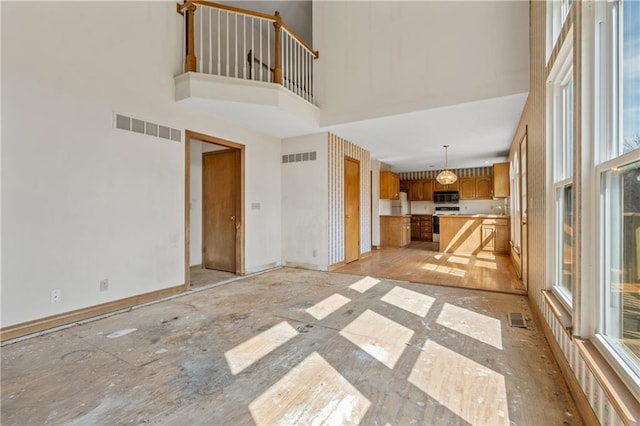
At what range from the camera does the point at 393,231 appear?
28.2ft

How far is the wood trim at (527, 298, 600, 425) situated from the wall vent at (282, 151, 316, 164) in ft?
13.0

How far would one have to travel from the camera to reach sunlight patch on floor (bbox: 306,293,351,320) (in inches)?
120

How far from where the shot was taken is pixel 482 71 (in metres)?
3.61

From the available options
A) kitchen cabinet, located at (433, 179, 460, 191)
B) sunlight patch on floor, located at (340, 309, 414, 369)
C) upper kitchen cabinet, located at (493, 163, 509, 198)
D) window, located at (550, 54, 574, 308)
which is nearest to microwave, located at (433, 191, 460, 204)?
kitchen cabinet, located at (433, 179, 460, 191)

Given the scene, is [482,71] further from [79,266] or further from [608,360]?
[79,266]

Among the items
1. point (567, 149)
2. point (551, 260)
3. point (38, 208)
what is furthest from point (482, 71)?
point (38, 208)

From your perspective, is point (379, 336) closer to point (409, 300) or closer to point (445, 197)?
point (409, 300)

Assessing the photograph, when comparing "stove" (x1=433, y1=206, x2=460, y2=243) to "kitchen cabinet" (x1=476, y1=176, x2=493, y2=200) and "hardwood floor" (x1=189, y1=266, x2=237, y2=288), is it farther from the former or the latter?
"hardwood floor" (x1=189, y1=266, x2=237, y2=288)

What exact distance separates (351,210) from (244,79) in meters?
3.31

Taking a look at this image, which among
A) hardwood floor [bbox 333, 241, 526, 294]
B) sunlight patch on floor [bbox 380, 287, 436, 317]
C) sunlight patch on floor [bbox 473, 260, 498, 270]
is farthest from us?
sunlight patch on floor [bbox 473, 260, 498, 270]

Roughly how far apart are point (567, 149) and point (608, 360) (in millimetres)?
1589

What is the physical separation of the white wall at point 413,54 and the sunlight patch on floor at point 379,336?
9.51 ft

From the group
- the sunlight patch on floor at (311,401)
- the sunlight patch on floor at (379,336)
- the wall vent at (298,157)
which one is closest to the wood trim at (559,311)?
the sunlight patch on floor at (379,336)

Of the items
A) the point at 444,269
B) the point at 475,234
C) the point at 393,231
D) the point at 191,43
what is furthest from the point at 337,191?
the point at 475,234
